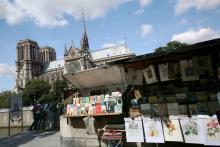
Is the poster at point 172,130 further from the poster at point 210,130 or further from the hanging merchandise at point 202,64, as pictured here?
the hanging merchandise at point 202,64

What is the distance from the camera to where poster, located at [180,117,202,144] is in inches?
253

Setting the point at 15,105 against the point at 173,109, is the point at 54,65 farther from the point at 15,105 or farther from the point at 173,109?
the point at 173,109

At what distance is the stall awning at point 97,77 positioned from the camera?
9195 millimetres

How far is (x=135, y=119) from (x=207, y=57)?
2.75 m

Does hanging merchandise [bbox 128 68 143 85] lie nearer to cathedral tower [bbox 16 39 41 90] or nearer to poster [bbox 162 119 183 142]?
poster [bbox 162 119 183 142]

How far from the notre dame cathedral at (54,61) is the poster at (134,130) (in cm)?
8412

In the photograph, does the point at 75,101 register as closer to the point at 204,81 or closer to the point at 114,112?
the point at 114,112

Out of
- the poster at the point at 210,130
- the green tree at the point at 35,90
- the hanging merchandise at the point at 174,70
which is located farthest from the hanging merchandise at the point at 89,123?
the green tree at the point at 35,90

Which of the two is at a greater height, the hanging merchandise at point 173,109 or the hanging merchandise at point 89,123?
the hanging merchandise at point 173,109

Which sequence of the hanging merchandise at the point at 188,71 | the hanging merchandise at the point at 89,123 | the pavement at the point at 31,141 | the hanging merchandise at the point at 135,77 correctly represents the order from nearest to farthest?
the hanging merchandise at the point at 188,71, the hanging merchandise at the point at 135,77, the hanging merchandise at the point at 89,123, the pavement at the point at 31,141

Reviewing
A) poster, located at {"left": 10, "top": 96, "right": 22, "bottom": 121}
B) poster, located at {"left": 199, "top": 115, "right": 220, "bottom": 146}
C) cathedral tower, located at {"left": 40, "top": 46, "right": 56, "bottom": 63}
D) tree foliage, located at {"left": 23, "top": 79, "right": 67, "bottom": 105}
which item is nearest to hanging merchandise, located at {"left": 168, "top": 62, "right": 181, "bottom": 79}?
poster, located at {"left": 199, "top": 115, "right": 220, "bottom": 146}

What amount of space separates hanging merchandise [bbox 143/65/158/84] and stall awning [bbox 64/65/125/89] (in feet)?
4.10

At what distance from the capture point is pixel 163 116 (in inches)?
277

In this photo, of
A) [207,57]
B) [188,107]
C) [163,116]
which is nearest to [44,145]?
[163,116]
